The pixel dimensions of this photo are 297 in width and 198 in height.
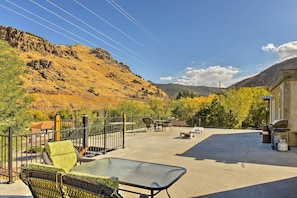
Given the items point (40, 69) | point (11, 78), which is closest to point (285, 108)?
point (11, 78)

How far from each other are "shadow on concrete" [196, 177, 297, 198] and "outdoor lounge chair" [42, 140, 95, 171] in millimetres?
2125

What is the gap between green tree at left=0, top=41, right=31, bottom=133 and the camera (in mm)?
10899

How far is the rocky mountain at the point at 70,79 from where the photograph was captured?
36.5m

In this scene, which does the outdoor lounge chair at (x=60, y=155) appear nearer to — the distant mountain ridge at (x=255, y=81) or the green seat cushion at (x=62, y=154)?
the green seat cushion at (x=62, y=154)

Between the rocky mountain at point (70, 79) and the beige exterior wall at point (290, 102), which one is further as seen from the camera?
the rocky mountain at point (70, 79)

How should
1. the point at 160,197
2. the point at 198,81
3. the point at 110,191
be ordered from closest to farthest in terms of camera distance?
1. the point at 110,191
2. the point at 160,197
3. the point at 198,81

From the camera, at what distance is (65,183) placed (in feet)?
5.94

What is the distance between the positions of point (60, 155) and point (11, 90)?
387 inches

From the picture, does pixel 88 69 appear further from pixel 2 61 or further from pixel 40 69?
pixel 2 61

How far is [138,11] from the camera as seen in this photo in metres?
20.2

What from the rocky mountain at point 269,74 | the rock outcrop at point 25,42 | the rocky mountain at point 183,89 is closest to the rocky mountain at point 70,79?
the rock outcrop at point 25,42

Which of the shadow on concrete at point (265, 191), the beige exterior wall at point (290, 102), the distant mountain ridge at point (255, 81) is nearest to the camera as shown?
the shadow on concrete at point (265, 191)

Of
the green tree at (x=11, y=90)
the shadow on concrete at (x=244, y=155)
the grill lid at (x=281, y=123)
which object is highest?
the green tree at (x=11, y=90)

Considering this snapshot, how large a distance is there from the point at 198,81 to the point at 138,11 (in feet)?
98.0
